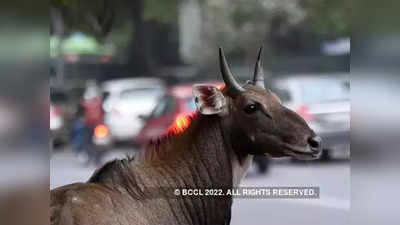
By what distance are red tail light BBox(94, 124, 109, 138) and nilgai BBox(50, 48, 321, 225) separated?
0.25 metres

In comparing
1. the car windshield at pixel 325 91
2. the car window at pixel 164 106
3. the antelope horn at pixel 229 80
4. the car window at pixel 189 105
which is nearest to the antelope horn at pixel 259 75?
the antelope horn at pixel 229 80

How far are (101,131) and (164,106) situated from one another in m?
0.44

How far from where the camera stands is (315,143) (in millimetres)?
3980

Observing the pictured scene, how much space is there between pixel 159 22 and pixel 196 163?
0.88 m

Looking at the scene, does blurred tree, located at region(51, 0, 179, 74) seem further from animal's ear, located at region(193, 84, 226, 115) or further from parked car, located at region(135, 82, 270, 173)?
animal's ear, located at region(193, 84, 226, 115)

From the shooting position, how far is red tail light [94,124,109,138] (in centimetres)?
436

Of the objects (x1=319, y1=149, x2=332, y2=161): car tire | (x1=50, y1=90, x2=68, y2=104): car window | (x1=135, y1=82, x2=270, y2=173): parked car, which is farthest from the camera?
(x1=50, y1=90, x2=68, y2=104): car window

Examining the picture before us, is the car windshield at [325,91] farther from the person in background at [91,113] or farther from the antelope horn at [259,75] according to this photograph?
the person in background at [91,113]

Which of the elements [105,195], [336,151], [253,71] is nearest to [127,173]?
[105,195]

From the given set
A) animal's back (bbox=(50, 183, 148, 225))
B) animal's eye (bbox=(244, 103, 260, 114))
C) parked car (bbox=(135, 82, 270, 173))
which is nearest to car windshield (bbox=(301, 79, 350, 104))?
animal's eye (bbox=(244, 103, 260, 114))

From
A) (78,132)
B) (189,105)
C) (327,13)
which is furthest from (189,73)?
(327,13)

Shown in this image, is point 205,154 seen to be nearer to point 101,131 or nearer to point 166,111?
point 166,111

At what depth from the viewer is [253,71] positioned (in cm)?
416

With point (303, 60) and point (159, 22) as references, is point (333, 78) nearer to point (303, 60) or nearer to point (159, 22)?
point (303, 60)
